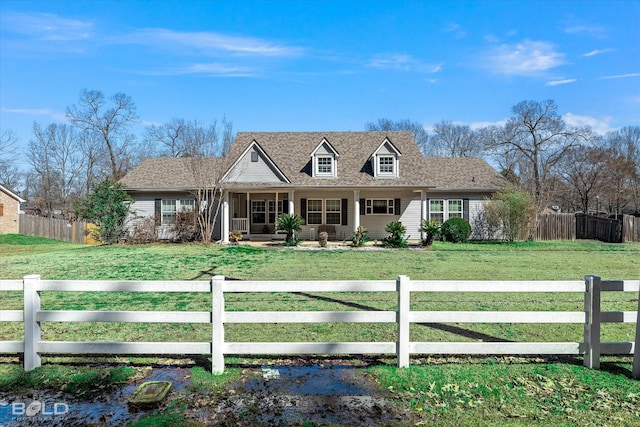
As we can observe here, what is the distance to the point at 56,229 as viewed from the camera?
29016 mm

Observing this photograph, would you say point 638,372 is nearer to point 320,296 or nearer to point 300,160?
point 320,296

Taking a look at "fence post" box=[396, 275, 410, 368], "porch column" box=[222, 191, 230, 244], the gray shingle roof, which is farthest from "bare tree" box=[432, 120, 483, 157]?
"fence post" box=[396, 275, 410, 368]

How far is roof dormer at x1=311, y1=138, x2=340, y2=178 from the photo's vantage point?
920 inches

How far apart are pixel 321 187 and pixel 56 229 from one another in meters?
20.2

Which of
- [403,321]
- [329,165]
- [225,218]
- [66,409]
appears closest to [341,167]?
[329,165]

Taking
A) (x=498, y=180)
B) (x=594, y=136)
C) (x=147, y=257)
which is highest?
(x=594, y=136)

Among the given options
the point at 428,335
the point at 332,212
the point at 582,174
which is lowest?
the point at 428,335

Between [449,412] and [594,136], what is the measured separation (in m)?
40.0

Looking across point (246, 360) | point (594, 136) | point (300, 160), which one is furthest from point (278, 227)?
point (594, 136)

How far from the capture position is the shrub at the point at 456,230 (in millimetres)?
23234

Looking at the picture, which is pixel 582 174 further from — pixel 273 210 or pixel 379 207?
pixel 273 210

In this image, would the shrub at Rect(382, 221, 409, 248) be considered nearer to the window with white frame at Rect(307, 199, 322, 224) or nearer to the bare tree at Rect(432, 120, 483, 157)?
the window with white frame at Rect(307, 199, 322, 224)

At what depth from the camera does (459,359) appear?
16.4 ft

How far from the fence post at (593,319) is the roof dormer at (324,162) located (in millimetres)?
19273
